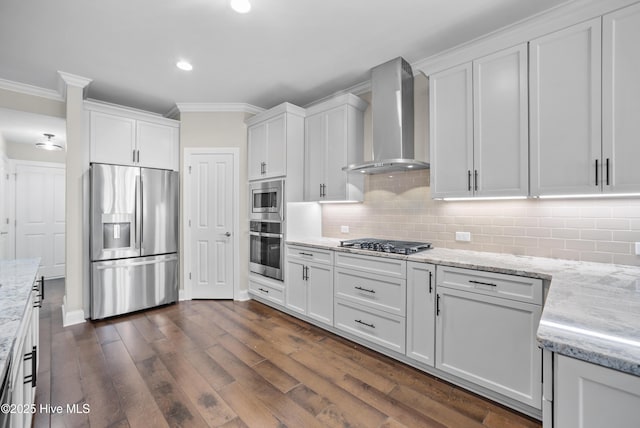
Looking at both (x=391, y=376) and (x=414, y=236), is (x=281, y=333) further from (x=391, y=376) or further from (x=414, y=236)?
(x=414, y=236)

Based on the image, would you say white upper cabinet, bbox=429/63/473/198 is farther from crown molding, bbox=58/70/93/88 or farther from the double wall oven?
crown molding, bbox=58/70/93/88

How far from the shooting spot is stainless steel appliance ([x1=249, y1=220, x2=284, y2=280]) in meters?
3.62

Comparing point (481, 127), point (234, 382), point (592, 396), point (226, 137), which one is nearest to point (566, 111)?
point (481, 127)

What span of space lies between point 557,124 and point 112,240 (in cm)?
441

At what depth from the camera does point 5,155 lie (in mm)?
4785

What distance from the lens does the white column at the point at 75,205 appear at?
3.28 m

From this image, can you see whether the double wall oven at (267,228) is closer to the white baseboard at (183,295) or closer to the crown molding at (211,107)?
the white baseboard at (183,295)

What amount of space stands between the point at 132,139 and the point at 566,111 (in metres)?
4.42

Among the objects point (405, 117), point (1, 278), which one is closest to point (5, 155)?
point (1, 278)

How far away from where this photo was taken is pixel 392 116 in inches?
113

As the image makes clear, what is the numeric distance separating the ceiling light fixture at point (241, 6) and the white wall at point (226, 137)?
2.05 meters

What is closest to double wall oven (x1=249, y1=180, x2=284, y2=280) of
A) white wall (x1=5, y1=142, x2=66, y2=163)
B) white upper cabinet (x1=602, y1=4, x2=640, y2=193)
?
white upper cabinet (x1=602, y1=4, x2=640, y2=193)

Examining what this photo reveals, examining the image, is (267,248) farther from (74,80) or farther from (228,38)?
(74,80)

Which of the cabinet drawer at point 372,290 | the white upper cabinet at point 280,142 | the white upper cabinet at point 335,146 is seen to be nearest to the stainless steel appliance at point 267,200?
the white upper cabinet at point 280,142
